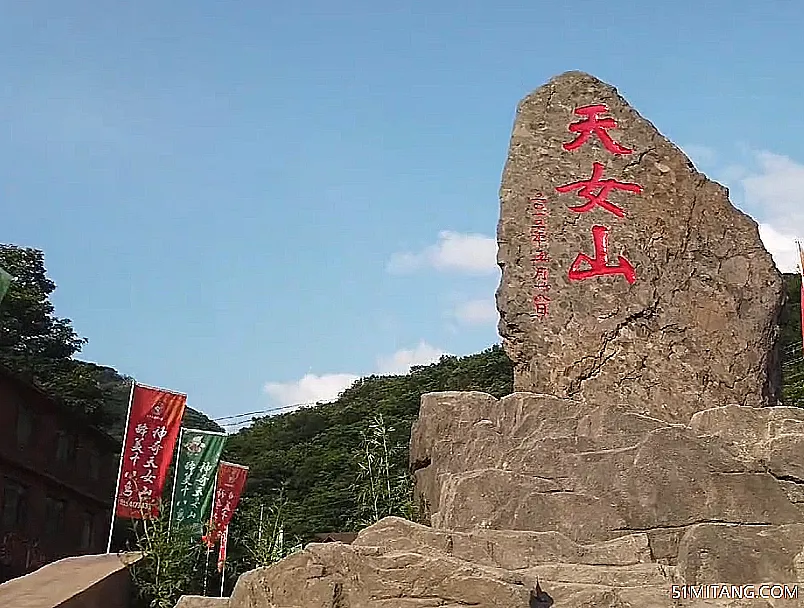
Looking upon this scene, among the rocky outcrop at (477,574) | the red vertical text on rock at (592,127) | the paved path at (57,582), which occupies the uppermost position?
the red vertical text on rock at (592,127)

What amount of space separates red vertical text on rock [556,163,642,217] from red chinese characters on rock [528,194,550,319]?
0.62 feet

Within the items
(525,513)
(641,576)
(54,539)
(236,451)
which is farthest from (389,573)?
(236,451)

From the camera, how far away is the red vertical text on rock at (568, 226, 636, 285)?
711 cm

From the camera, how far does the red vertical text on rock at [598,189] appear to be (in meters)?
7.26

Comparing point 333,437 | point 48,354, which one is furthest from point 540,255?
point 48,354

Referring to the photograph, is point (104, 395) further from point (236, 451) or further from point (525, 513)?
point (525, 513)

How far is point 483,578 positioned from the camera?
12.8ft

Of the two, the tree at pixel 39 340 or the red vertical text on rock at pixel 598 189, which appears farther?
the tree at pixel 39 340

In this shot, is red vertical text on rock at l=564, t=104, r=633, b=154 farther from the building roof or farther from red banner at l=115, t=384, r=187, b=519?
the building roof

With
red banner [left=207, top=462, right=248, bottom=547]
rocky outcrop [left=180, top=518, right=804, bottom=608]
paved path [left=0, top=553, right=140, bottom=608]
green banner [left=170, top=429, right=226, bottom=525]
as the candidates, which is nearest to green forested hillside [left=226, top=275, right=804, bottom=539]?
red banner [left=207, top=462, right=248, bottom=547]

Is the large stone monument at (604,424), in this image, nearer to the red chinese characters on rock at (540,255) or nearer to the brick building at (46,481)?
the red chinese characters on rock at (540,255)

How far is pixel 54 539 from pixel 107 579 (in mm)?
9848

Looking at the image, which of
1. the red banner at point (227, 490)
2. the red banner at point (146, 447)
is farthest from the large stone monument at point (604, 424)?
the red banner at point (227, 490)

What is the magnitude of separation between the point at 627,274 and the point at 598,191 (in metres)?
0.64
